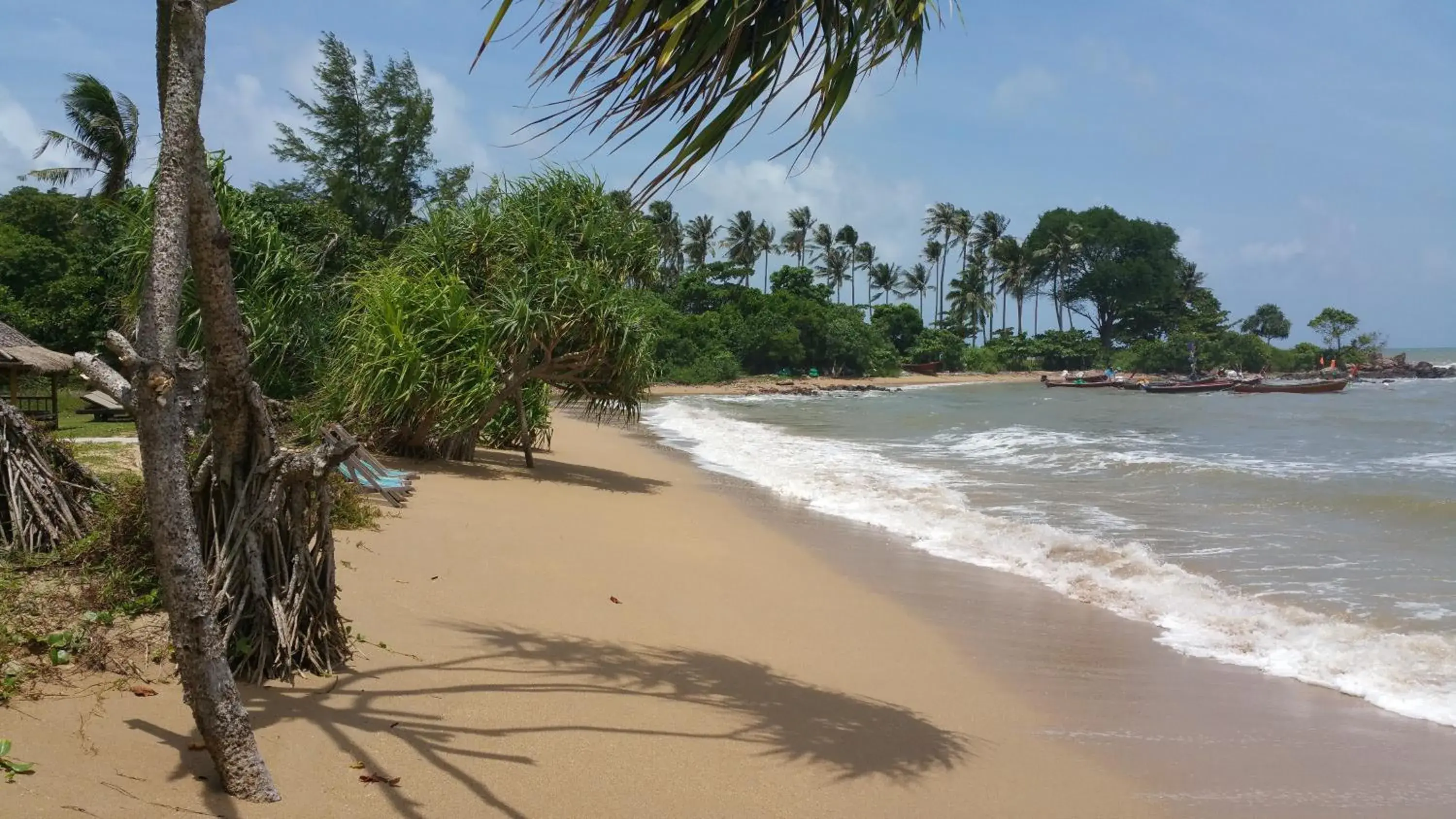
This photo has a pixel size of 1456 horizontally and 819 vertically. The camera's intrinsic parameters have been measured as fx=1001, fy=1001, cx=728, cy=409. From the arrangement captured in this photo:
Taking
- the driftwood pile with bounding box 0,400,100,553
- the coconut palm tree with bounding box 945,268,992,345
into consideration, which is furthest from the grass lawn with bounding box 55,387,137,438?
the coconut palm tree with bounding box 945,268,992,345

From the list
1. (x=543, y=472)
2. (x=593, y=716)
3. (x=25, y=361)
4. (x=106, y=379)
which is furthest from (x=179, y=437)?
(x=25, y=361)

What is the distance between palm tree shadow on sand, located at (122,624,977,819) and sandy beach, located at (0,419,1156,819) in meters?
0.02

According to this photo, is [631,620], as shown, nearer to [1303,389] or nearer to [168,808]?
[168,808]

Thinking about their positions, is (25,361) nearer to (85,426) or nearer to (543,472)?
(85,426)

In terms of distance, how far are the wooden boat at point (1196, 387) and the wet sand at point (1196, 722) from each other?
172ft

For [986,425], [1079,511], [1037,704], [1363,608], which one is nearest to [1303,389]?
[986,425]

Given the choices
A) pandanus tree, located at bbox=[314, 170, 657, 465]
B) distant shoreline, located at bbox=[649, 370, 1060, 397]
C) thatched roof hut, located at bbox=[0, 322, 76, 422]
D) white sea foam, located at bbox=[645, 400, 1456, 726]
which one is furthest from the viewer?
distant shoreline, located at bbox=[649, 370, 1060, 397]

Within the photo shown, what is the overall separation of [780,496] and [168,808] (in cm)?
1154

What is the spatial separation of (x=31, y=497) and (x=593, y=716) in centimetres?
326

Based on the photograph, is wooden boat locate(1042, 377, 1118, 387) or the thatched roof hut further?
wooden boat locate(1042, 377, 1118, 387)

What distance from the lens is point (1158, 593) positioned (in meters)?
8.33

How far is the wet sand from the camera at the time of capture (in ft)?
14.8

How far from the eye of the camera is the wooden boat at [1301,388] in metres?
53.1

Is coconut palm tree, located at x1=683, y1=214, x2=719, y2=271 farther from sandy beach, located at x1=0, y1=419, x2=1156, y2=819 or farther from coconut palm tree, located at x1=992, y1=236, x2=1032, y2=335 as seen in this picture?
sandy beach, located at x1=0, y1=419, x2=1156, y2=819
